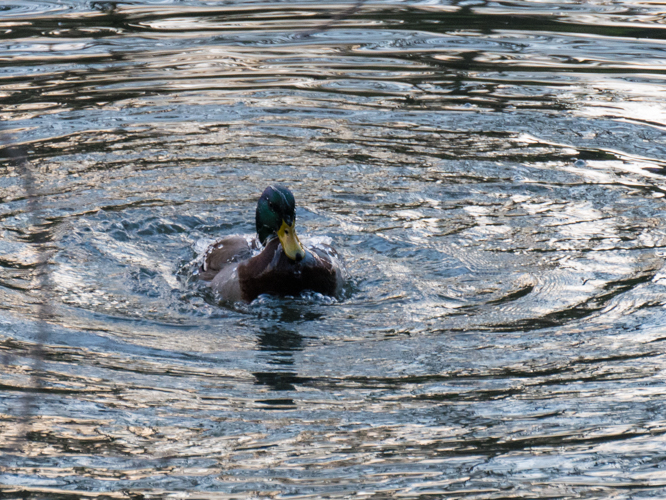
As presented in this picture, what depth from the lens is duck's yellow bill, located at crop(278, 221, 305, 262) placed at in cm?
638

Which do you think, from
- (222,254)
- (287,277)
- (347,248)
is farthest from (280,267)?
(347,248)

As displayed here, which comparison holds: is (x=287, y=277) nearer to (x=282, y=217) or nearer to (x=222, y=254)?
(x=282, y=217)

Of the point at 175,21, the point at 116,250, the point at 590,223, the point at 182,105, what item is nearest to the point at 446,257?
the point at 590,223

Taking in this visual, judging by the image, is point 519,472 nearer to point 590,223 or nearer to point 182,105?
point 590,223

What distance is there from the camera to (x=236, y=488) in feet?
13.1

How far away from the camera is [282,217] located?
6.54 metres

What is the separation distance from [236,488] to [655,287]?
3.35 m

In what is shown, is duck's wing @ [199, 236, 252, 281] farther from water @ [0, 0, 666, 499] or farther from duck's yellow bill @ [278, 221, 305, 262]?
duck's yellow bill @ [278, 221, 305, 262]

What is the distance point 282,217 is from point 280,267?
13.2 inches

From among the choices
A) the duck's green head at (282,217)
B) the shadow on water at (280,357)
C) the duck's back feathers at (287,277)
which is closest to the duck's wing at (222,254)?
the duck's green head at (282,217)

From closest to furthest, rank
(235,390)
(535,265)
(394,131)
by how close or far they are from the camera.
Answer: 1. (235,390)
2. (535,265)
3. (394,131)

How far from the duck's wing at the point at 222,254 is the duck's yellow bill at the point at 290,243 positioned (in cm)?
61

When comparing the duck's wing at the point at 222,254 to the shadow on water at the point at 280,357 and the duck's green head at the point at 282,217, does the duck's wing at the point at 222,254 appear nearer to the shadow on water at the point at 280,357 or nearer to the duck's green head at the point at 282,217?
the duck's green head at the point at 282,217

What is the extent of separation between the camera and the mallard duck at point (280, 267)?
643 centimetres
